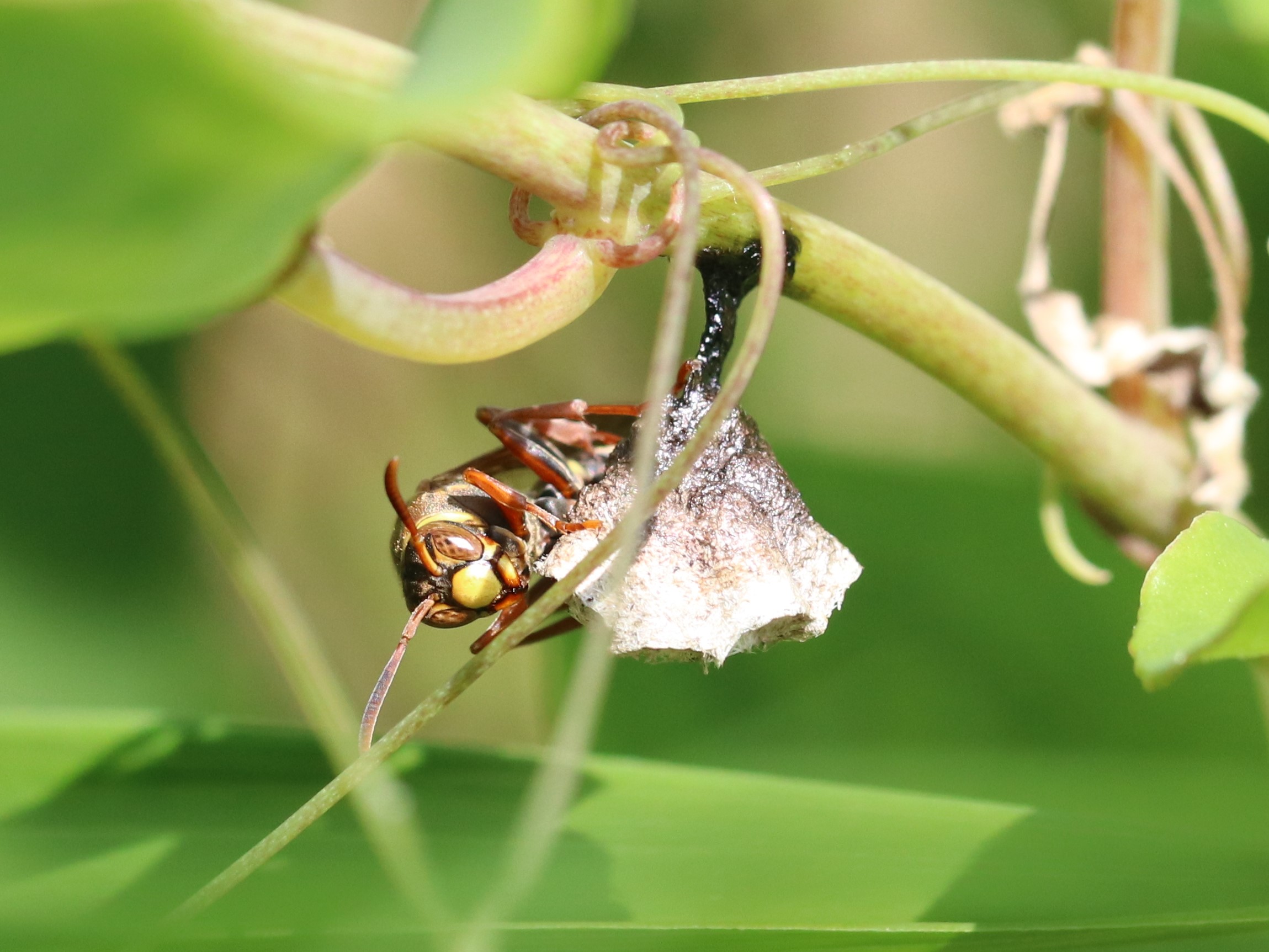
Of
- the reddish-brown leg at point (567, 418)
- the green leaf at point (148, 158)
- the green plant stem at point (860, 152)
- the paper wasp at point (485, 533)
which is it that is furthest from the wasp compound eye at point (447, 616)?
the green leaf at point (148, 158)

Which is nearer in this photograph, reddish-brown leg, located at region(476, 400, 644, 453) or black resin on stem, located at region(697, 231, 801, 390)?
black resin on stem, located at region(697, 231, 801, 390)

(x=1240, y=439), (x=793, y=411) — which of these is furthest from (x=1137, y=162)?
(x=793, y=411)

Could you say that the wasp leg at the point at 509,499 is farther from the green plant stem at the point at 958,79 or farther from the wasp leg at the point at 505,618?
the green plant stem at the point at 958,79

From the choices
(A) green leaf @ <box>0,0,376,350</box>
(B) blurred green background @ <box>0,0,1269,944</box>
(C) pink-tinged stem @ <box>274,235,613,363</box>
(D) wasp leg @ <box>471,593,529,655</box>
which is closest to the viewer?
(A) green leaf @ <box>0,0,376,350</box>

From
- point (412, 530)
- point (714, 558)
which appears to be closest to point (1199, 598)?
point (714, 558)

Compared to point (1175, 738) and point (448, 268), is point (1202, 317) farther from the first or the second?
point (448, 268)

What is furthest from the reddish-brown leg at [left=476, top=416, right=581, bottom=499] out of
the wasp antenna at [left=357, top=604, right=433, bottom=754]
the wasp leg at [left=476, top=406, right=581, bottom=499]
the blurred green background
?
the blurred green background

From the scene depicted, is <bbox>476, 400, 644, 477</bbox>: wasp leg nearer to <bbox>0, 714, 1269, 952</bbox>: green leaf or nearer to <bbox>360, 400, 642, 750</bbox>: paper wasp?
<bbox>360, 400, 642, 750</bbox>: paper wasp
